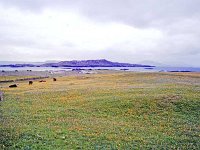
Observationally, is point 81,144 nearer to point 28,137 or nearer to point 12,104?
point 28,137

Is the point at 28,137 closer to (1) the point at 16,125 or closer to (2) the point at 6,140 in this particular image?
(2) the point at 6,140

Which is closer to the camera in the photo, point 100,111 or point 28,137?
point 28,137

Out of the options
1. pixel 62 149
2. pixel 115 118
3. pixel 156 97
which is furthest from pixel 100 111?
pixel 62 149

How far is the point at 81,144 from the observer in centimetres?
2016

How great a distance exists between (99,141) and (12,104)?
65.4 feet

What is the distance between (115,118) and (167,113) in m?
5.52

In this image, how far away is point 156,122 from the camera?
27266 mm

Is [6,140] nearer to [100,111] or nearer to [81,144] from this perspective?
[81,144]

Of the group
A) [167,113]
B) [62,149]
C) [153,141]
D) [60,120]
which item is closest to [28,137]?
[62,149]

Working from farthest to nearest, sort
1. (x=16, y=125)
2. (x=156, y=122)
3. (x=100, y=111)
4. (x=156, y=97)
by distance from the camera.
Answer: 1. (x=156, y=97)
2. (x=100, y=111)
3. (x=156, y=122)
4. (x=16, y=125)

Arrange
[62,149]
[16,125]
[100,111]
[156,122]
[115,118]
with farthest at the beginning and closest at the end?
[100,111]
[115,118]
[156,122]
[16,125]
[62,149]

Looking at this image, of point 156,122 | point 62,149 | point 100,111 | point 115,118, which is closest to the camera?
point 62,149

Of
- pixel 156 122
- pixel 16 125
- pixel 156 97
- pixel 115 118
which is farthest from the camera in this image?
pixel 156 97

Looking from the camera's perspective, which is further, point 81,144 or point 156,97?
point 156,97
